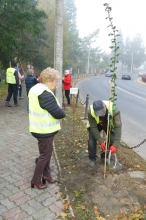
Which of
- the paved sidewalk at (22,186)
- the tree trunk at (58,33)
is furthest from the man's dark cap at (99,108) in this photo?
the tree trunk at (58,33)

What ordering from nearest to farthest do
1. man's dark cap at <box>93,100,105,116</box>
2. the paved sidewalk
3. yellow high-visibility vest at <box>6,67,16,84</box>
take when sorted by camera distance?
the paved sidewalk
man's dark cap at <box>93,100,105,116</box>
yellow high-visibility vest at <box>6,67,16,84</box>

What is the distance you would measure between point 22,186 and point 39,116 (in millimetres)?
1290

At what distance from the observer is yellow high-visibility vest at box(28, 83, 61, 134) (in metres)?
3.30

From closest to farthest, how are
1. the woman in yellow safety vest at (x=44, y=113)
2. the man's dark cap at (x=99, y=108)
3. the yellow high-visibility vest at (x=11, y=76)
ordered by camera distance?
the woman in yellow safety vest at (x=44, y=113), the man's dark cap at (x=99, y=108), the yellow high-visibility vest at (x=11, y=76)

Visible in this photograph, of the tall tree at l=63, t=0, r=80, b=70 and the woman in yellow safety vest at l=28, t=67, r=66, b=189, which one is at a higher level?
the tall tree at l=63, t=0, r=80, b=70

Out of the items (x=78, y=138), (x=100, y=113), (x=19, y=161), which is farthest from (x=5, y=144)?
(x=100, y=113)

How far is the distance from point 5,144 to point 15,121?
7.32 ft

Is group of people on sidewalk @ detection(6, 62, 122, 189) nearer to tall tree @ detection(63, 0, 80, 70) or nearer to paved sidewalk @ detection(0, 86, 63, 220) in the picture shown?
paved sidewalk @ detection(0, 86, 63, 220)

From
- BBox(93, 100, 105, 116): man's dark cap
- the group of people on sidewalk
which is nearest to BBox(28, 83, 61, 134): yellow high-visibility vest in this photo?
the group of people on sidewalk

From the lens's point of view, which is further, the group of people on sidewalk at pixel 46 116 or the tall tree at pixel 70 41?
the tall tree at pixel 70 41

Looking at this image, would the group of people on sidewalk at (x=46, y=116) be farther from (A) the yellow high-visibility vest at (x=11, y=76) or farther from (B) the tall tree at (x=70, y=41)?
(B) the tall tree at (x=70, y=41)

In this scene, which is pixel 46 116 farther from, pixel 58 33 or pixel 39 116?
pixel 58 33

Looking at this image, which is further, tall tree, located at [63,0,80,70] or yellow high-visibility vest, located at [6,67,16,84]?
tall tree, located at [63,0,80,70]

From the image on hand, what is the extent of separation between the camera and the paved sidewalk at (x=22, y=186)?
3.16 m
